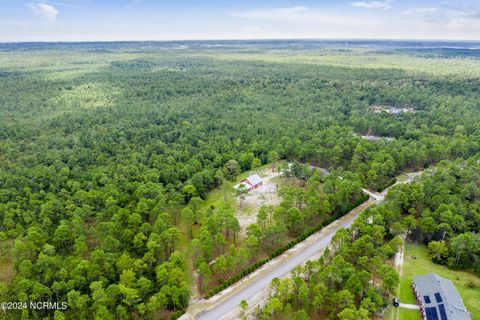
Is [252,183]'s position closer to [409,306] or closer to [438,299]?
[409,306]

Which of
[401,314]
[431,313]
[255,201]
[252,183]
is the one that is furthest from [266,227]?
[431,313]

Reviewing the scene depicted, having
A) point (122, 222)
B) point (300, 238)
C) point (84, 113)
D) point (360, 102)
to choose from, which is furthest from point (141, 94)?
point (300, 238)

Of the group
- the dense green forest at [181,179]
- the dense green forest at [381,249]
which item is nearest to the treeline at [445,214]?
the dense green forest at [381,249]

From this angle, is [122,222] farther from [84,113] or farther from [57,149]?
[84,113]

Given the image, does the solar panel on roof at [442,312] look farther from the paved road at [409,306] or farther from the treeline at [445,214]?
the treeline at [445,214]

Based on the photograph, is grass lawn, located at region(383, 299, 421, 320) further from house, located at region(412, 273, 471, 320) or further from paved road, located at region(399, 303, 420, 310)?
house, located at region(412, 273, 471, 320)

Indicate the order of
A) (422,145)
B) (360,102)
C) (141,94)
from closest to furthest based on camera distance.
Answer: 1. (422,145)
2. (360,102)
3. (141,94)

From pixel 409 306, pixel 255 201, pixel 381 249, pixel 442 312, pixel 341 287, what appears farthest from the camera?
pixel 255 201
